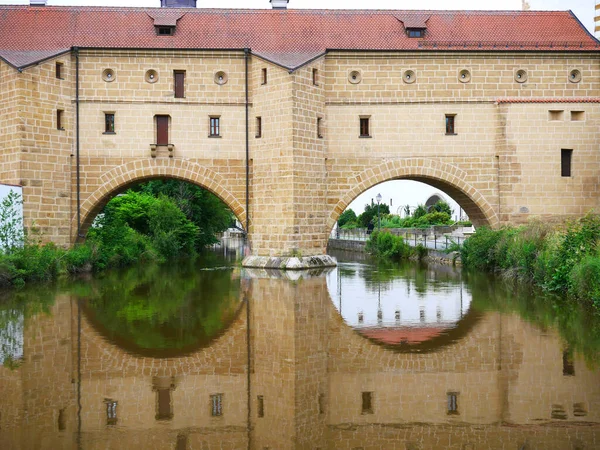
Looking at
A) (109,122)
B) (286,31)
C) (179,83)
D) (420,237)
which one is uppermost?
(286,31)

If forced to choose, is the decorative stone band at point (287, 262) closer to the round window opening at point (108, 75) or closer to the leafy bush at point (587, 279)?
the round window opening at point (108, 75)

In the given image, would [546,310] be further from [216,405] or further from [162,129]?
[162,129]

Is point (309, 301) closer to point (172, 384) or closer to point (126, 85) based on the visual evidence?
point (172, 384)

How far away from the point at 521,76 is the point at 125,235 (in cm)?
1737

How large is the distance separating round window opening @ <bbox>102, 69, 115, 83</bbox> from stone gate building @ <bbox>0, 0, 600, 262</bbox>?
4cm

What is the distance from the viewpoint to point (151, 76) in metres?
25.9

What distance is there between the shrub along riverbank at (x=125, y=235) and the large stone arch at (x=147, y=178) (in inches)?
52.2

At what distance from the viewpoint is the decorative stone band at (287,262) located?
80.6 ft

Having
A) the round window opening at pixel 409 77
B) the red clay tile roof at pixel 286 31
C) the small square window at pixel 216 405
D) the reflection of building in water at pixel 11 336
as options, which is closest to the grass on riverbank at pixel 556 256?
the round window opening at pixel 409 77

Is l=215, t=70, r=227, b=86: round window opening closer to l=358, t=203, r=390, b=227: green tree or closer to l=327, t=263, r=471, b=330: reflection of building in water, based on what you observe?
l=327, t=263, r=471, b=330: reflection of building in water

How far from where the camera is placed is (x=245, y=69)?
2598cm

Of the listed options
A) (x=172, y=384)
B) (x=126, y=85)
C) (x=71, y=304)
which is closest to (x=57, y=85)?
(x=126, y=85)

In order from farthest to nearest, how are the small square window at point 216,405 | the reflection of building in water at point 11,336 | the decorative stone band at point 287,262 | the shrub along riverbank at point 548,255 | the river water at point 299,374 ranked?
the decorative stone band at point 287,262 < the shrub along riverbank at point 548,255 < the reflection of building in water at point 11,336 < the small square window at point 216,405 < the river water at point 299,374

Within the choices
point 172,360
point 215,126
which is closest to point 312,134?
point 215,126
